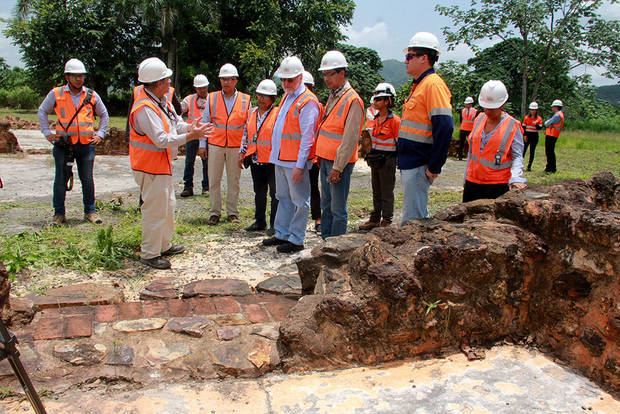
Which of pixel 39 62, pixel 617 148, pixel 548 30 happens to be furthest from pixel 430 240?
pixel 39 62

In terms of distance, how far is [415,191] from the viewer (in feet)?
13.2

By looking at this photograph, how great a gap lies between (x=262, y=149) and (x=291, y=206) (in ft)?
2.91

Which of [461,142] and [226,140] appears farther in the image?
[461,142]

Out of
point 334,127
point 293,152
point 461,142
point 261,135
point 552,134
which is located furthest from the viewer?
point 461,142

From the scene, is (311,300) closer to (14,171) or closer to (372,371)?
(372,371)

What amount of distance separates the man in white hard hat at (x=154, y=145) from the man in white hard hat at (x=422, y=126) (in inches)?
71.1

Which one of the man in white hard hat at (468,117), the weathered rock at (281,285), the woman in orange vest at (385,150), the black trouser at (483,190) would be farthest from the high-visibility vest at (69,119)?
the man in white hard hat at (468,117)

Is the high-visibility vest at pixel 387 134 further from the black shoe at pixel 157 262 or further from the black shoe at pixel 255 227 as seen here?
the black shoe at pixel 157 262

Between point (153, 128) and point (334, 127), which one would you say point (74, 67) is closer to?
point (153, 128)

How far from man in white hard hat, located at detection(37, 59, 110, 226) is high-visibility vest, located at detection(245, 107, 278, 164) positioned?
6.43 feet

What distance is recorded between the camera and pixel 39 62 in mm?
28641

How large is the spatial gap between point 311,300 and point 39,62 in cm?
3131

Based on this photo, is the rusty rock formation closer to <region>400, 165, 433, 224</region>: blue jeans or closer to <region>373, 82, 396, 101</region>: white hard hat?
<region>400, 165, 433, 224</region>: blue jeans

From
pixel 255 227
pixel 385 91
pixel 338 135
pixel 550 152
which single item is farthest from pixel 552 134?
pixel 338 135
